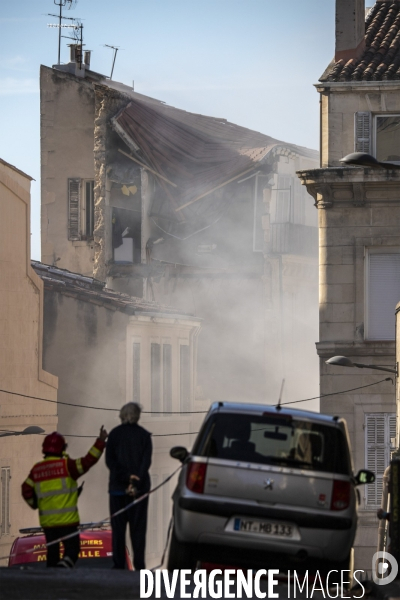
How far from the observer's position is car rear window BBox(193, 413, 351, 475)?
41.9 feet

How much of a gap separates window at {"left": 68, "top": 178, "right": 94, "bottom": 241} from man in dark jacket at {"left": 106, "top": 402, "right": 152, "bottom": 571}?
3473 cm

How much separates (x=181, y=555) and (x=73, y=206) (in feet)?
119

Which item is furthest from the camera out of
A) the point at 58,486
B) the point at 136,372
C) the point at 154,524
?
the point at 136,372

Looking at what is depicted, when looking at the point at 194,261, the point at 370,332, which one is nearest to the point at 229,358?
the point at 194,261

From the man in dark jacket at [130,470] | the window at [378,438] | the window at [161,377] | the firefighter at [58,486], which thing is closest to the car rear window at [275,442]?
the man in dark jacket at [130,470]

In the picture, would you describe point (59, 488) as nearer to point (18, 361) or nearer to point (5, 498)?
point (5, 498)

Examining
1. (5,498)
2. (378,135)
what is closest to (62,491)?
(5,498)

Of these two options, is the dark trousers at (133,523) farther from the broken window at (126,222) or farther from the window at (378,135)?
the broken window at (126,222)

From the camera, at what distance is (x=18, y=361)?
35.7 m

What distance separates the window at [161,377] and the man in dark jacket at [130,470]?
28853mm

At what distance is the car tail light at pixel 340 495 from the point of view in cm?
1273

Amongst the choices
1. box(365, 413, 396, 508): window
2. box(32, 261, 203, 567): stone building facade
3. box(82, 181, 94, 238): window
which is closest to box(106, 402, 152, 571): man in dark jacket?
box(365, 413, 396, 508): window

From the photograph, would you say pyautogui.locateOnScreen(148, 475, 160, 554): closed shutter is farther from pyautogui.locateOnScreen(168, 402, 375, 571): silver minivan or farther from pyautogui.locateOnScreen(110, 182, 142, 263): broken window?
pyautogui.locateOnScreen(168, 402, 375, 571): silver minivan

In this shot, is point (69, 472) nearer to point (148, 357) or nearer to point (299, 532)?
point (299, 532)
